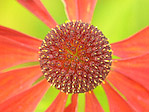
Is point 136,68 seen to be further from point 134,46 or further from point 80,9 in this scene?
point 80,9

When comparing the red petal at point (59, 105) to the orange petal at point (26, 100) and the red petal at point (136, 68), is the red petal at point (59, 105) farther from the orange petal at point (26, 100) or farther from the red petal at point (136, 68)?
the red petal at point (136, 68)

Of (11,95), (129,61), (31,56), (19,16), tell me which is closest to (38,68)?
(31,56)

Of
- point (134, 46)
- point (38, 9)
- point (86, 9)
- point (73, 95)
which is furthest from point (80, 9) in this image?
point (73, 95)

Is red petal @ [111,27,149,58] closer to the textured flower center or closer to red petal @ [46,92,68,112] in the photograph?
the textured flower center

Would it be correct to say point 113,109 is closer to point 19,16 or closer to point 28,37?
point 28,37

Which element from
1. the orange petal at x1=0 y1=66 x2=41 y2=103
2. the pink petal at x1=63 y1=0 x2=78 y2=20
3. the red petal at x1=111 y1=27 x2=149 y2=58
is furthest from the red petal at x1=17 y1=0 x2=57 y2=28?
the red petal at x1=111 y1=27 x2=149 y2=58

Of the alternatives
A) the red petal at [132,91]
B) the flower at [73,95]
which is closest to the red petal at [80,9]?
the flower at [73,95]
